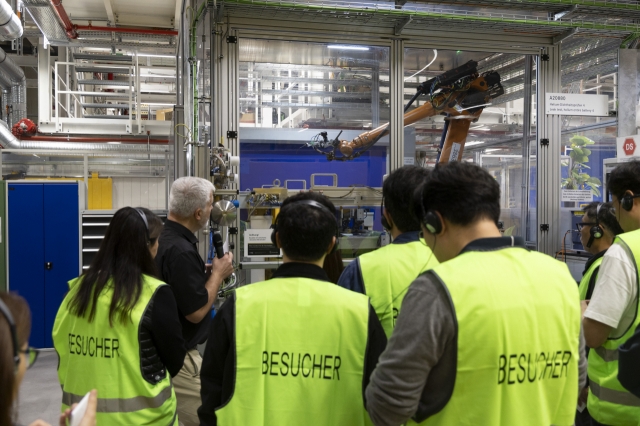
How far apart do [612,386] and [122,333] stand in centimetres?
159

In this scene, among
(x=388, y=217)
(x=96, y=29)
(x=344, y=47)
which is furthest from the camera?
(x=96, y=29)

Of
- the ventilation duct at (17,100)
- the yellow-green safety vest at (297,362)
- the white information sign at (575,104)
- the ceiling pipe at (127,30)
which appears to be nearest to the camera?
the yellow-green safety vest at (297,362)

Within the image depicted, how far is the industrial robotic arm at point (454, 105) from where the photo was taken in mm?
4277

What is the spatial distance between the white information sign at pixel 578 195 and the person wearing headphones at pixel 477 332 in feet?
12.6

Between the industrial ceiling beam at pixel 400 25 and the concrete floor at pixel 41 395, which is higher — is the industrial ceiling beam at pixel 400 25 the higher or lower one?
the higher one

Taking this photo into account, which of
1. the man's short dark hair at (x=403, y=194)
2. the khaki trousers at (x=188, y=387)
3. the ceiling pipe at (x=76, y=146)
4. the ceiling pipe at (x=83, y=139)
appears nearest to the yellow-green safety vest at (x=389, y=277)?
the man's short dark hair at (x=403, y=194)

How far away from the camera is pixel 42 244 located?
557 cm

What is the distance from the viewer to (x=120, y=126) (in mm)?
6977

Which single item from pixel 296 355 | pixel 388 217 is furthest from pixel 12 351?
pixel 388 217

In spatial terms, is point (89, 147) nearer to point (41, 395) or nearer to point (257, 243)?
point (41, 395)

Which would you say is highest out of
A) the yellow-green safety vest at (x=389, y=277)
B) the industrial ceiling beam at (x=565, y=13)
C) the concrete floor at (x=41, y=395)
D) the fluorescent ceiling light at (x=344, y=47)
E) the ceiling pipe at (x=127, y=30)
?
the ceiling pipe at (x=127, y=30)

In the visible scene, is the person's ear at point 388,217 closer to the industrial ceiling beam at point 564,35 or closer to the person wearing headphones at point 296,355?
the person wearing headphones at point 296,355

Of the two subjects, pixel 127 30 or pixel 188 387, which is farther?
pixel 127 30

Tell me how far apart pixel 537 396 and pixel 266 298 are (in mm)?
640
